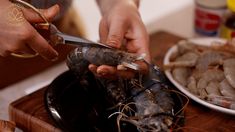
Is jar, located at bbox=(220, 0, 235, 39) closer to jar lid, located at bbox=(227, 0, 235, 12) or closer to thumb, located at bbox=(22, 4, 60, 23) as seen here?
jar lid, located at bbox=(227, 0, 235, 12)

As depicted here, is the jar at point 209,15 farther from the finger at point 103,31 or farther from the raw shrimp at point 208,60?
the finger at point 103,31

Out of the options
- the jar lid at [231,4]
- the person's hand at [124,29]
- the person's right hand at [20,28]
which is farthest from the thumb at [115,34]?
the jar lid at [231,4]

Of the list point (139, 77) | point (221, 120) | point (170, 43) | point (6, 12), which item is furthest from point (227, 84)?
point (6, 12)

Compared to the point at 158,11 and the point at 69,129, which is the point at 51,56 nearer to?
the point at 69,129

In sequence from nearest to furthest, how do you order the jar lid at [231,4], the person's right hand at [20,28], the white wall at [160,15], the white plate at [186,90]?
the person's right hand at [20,28]
the white plate at [186,90]
the jar lid at [231,4]
the white wall at [160,15]

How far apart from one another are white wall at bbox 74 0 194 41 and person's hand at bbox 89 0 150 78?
296 millimetres

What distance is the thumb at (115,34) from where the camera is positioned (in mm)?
696

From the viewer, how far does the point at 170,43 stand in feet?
3.30

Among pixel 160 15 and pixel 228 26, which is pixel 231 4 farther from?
pixel 160 15

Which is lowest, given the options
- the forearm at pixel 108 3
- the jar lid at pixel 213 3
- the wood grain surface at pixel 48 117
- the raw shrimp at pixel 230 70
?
the wood grain surface at pixel 48 117

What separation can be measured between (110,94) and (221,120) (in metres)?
0.19

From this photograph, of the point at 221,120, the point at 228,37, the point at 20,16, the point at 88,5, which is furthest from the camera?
the point at 88,5

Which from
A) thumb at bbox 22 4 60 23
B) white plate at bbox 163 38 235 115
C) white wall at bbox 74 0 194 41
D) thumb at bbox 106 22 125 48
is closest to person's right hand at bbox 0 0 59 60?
thumb at bbox 22 4 60 23

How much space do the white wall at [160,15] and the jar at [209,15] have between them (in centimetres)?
9
